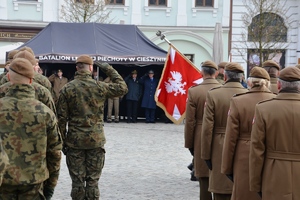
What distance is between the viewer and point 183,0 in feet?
110

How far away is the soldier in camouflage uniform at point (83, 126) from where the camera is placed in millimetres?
8281

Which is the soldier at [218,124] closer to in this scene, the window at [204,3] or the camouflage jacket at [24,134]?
the camouflage jacket at [24,134]

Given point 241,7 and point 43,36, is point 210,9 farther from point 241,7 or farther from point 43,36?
point 43,36

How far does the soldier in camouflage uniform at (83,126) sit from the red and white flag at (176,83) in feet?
13.9

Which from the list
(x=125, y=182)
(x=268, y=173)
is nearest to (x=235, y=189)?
(x=268, y=173)

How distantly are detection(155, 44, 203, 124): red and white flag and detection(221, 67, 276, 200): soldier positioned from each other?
213 inches

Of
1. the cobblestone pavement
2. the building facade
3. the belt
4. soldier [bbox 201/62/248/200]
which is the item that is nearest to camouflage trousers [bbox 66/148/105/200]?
the cobblestone pavement

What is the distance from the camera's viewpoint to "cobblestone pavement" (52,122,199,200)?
10.1 meters

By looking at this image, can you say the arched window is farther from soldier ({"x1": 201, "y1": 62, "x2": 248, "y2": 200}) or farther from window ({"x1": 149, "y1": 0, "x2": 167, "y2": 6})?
soldier ({"x1": 201, "y1": 62, "x2": 248, "y2": 200})

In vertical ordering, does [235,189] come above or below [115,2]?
below

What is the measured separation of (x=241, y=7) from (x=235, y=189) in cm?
2758

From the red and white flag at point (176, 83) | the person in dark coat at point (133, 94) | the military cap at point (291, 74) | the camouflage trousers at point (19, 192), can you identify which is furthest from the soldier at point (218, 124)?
the person in dark coat at point (133, 94)

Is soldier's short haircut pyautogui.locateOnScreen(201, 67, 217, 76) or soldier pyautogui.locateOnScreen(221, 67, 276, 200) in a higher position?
soldier's short haircut pyautogui.locateOnScreen(201, 67, 217, 76)

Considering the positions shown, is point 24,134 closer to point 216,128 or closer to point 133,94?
point 216,128
